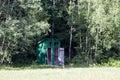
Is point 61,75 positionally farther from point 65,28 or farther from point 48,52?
point 65,28

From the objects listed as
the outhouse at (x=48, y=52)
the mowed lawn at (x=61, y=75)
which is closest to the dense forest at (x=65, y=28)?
the outhouse at (x=48, y=52)

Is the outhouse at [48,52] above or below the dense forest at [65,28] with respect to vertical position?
below

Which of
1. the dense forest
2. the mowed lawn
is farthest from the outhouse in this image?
the mowed lawn

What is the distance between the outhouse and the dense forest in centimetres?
59

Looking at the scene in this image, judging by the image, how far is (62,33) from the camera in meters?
33.8

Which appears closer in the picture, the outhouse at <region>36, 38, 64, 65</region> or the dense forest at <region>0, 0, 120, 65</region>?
the dense forest at <region>0, 0, 120, 65</region>

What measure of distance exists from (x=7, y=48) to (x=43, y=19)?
505cm

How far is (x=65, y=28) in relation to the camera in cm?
3425

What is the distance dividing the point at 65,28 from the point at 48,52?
379 cm

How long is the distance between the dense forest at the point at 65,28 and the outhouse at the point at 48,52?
23.2 inches

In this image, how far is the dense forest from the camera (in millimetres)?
26216

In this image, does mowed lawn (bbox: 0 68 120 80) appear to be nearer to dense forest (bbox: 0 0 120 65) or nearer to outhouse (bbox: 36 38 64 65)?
dense forest (bbox: 0 0 120 65)

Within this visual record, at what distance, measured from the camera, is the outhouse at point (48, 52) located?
103 ft

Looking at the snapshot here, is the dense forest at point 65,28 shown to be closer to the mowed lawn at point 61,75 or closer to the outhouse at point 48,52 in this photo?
the outhouse at point 48,52
